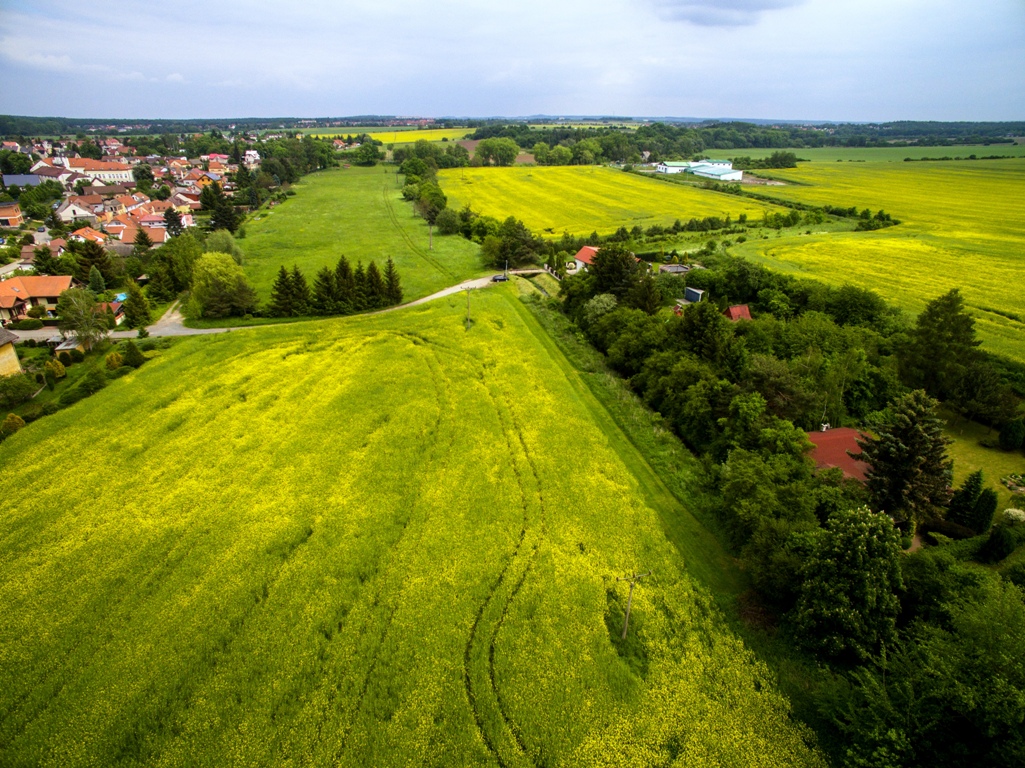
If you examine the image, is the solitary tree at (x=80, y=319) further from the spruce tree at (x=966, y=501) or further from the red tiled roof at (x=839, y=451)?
the spruce tree at (x=966, y=501)

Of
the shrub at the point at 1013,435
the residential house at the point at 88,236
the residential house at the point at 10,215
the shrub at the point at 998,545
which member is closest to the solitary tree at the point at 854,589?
the shrub at the point at 998,545

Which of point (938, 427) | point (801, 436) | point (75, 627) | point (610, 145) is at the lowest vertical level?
point (75, 627)

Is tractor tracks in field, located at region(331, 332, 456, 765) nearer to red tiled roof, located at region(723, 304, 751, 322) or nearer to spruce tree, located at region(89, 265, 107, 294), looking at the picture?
red tiled roof, located at region(723, 304, 751, 322)

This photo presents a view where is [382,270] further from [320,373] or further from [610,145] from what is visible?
[610,145]

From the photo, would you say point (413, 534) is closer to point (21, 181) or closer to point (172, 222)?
point (172, 222)

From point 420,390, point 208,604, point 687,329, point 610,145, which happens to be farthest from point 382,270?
point 610,145

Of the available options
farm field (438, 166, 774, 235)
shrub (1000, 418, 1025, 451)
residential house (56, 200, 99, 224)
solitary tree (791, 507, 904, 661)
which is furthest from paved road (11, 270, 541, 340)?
residential house (56, 200, 99, 224)

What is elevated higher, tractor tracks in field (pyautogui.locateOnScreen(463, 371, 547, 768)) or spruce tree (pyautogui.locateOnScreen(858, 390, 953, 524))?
spruce tree (pyautogui.locateOnScreen(858, 390, 953, 524))
